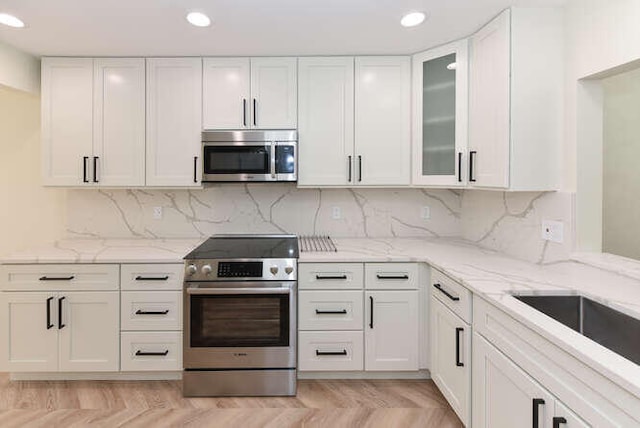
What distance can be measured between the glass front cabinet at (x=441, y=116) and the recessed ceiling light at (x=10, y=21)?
2551 millimetres

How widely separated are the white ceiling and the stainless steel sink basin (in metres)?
1.57

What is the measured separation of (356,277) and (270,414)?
97 centimetres

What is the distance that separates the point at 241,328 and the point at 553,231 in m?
1.93

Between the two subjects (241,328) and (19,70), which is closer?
(241,328)

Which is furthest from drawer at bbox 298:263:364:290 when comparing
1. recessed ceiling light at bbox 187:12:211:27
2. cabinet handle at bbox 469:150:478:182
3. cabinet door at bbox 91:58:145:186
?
recessed ceiling light at bbox 187:12:211:27

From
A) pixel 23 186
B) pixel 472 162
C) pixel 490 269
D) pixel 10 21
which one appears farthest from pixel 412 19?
pixel 23 186

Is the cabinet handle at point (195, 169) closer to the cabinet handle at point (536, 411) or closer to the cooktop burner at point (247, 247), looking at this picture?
the cooktop burner at point (247, 247)

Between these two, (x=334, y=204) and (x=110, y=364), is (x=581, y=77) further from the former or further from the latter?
(x=110, y=364)

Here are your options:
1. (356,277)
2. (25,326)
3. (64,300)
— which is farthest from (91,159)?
(356,277)

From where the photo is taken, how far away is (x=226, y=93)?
2869 millimetres

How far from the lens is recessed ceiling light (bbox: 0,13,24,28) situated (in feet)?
7.39

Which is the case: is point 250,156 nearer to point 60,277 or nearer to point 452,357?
point 60,277

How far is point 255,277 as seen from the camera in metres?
2.45

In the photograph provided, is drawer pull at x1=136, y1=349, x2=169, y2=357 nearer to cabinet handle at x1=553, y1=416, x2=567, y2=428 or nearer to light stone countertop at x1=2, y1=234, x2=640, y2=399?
light stone countertop at x1=2, y1=234, x2=640, y2=399
